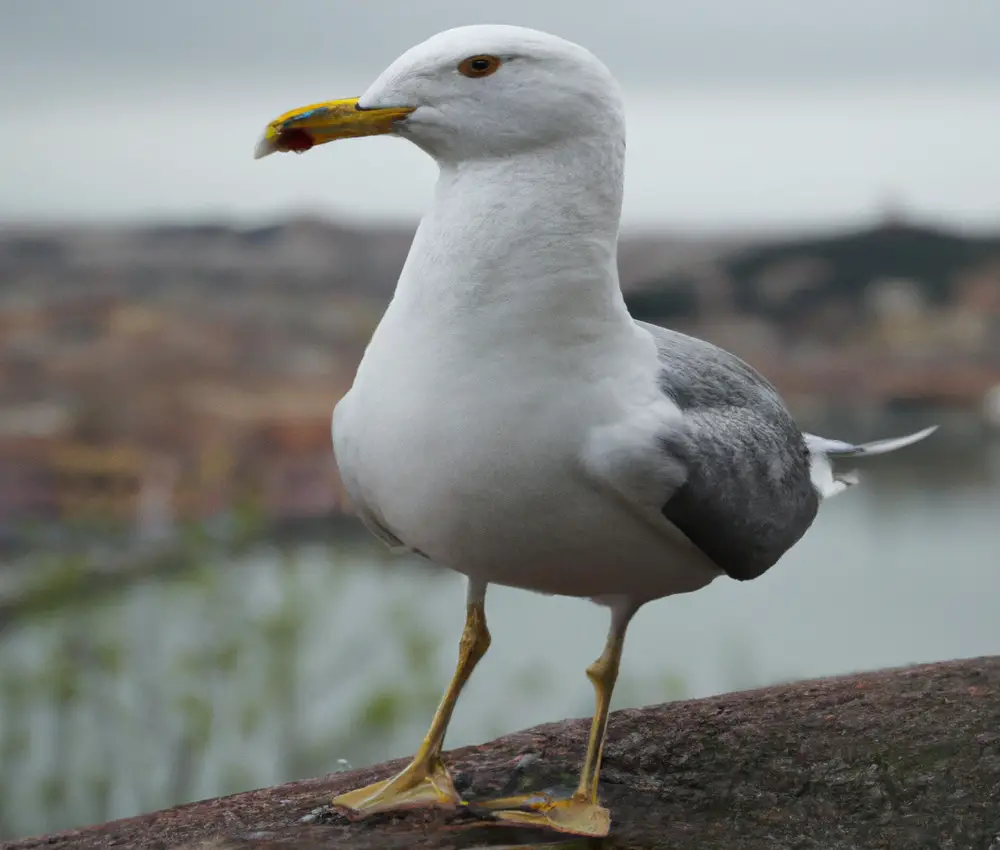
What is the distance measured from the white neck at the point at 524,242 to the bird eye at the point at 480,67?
0.13 m

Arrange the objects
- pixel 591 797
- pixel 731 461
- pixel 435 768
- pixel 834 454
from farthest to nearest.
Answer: pixel 834 454, pixel 435 768, pixel 591 797, pixel 731 461

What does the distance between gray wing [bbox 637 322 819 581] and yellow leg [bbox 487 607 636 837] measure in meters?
0.28

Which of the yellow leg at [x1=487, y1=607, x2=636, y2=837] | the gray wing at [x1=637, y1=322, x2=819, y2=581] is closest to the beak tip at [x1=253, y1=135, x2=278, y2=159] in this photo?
the gray wing at [x1=637, y1=322, x2=819, y2=581]

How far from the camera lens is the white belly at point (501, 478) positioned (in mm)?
1845

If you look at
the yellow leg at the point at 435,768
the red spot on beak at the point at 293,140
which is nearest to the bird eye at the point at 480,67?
the red spot on beak at the point at 293,140

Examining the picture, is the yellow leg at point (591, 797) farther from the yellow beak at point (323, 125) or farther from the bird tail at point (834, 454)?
the yellow beak at point (323, 125)

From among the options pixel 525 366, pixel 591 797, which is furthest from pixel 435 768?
pixel 525 366

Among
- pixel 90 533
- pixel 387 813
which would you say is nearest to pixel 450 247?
pixel 387 813

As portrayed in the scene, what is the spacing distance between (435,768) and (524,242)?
106cm

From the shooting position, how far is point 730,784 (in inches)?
96.8

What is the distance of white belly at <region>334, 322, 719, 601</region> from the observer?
6.05 ft

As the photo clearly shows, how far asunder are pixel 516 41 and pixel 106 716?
309cm

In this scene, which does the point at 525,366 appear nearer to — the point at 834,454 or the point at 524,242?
the point at 524,242

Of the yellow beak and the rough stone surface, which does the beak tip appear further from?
the rough stone surface
